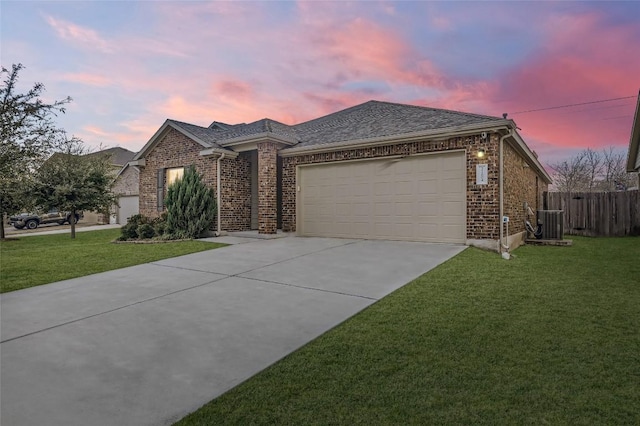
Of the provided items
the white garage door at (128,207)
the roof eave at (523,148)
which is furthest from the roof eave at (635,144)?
the white garage door at (128,207)

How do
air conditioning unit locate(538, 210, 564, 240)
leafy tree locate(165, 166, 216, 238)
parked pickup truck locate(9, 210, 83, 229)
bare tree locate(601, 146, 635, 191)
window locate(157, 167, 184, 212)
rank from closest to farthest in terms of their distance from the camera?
air conditioning unit locate(538, 210, 564, 240) → leafy tree locate(165, 166, 216, 238) → window locate(157, 167, 184, 212) → parked pickup truck locate(9, 210, 83, 229) → bare tree locate(601, 146, 635, 191)

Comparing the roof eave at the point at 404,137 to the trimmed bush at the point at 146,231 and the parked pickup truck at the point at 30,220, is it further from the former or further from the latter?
the parked pickup truck at the point at 30,220

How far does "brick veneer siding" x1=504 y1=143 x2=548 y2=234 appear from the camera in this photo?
28.2 feet

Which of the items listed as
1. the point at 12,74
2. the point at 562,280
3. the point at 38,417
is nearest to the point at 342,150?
the point at 562,280

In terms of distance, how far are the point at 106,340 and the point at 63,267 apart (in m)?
4.87

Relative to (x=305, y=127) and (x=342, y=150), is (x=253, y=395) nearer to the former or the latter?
(x=342, y=150)

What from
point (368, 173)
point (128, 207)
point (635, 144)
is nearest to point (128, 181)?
point (128, 207)

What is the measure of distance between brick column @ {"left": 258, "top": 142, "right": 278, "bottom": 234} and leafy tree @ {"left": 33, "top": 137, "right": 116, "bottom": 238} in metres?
7.53

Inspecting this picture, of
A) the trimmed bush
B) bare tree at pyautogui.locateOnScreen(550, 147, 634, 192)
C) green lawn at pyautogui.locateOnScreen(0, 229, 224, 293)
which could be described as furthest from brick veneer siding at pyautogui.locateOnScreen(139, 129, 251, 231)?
bare tree at pyautogui.locateOnScreen(550, 147, 634, 192)

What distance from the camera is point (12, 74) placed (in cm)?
519

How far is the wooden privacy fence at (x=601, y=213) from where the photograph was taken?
12.5 m

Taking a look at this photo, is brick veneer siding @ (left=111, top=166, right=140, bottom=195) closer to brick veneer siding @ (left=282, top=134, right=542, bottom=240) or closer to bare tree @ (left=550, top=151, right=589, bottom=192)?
brick veneer siding @ (left=282, top=134, right=542, bottom=240)

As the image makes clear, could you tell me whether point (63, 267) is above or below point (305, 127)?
below

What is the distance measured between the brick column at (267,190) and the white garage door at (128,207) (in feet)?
48.9
